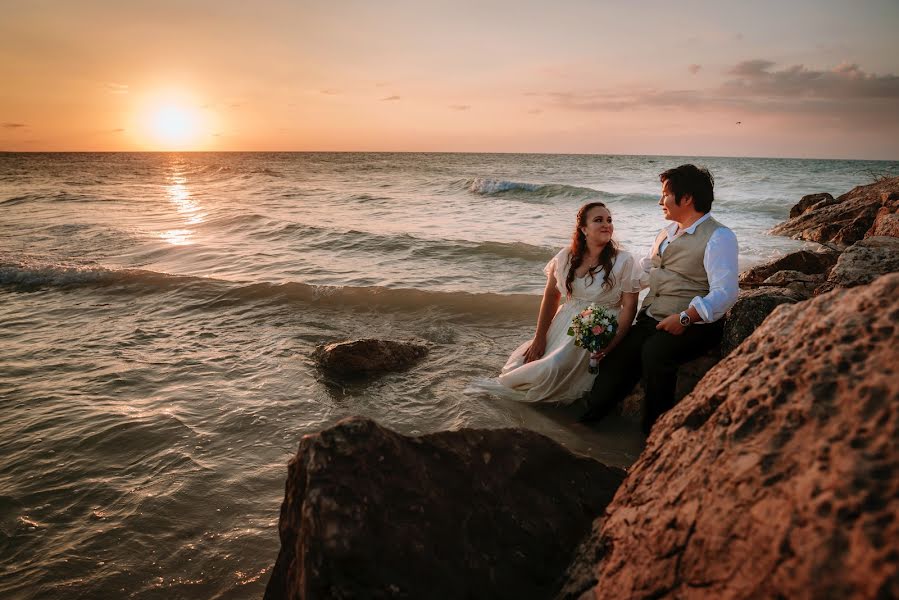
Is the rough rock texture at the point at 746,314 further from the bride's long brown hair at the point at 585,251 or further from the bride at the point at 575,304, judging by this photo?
the bride's long brown hair at the point at 585,251

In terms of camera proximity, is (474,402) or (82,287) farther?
(82,287)

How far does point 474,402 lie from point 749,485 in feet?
14.2

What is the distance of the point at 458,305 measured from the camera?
960 cm

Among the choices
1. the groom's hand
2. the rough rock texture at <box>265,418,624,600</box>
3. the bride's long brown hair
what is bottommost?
the rough rock texture at <box>265,418,624,600</box>

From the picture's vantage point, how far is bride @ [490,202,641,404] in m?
5.36

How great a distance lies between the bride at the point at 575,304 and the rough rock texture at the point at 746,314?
90 centimetres

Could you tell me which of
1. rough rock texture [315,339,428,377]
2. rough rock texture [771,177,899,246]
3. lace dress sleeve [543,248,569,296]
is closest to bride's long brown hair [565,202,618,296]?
lace dress sleeve [543,248,569,296]

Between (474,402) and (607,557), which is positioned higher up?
(607,557)

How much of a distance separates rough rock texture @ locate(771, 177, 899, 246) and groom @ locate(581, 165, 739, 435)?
25.7ft

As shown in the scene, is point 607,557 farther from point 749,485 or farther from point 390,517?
point 390,517

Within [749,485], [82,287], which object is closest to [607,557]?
[749,485]

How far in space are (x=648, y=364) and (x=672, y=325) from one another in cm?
40

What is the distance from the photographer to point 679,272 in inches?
189

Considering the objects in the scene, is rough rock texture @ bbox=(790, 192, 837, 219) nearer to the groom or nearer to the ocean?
the ocean
